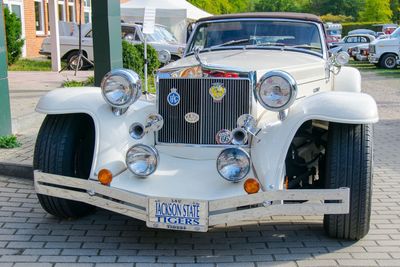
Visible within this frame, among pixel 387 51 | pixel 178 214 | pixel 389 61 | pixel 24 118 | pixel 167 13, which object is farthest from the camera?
pixel 389 61

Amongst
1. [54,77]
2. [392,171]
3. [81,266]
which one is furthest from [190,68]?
[54,77]

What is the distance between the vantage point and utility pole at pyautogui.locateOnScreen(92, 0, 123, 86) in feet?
26.0

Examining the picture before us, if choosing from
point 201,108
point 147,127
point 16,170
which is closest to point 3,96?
point 16,170

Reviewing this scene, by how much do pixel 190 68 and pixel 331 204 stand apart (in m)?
1.57

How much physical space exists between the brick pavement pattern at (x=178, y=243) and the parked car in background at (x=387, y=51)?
18.4m

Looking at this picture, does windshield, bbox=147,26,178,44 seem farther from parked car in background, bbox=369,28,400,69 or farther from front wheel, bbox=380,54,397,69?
front wheel, bbox=380,54,397,69

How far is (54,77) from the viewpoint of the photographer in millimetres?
14359

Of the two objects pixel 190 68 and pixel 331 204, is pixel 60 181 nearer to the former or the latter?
pixel 190 68

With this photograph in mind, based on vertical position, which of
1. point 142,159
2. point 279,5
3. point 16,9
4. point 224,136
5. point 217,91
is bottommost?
point 142,159

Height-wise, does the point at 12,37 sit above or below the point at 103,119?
above

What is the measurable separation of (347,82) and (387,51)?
17.8 meters

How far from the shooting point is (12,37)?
17500mm

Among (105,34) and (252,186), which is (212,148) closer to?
(252,186)

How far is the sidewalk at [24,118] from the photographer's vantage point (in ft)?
19.8
